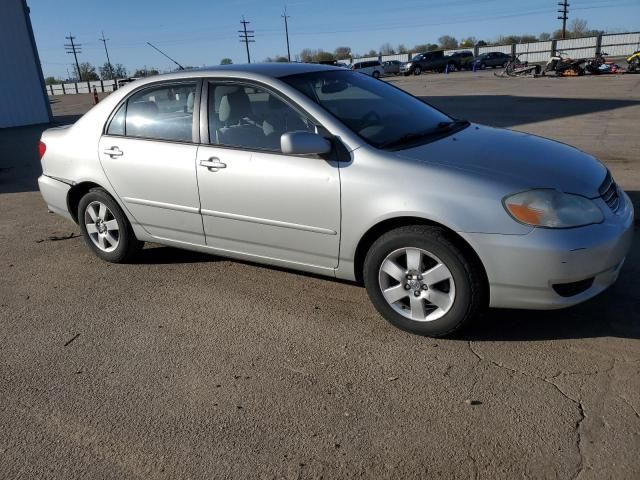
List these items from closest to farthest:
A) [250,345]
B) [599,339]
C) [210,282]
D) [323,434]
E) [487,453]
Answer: [487,453] → [323,434] → [599,339] → [250,345] → [210,282]

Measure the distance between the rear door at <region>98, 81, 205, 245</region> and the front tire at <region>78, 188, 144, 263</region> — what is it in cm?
21

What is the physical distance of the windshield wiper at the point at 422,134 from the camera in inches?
145

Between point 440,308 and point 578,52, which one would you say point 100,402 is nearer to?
point 440,308

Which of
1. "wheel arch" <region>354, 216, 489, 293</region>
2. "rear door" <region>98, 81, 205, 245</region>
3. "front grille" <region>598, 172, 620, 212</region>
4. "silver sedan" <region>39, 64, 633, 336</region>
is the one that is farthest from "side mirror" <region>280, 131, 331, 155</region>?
"front grille" <region>598, 172, 620, 212</region>

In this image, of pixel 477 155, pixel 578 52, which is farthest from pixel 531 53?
pixel 477 155

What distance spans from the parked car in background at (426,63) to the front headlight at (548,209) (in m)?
50.2

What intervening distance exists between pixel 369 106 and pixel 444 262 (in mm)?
1487

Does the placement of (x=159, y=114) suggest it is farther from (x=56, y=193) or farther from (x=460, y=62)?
(x=460, y=62)

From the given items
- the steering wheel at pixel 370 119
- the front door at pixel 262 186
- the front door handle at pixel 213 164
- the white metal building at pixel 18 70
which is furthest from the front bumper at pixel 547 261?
the white metal building at pixel 18 70

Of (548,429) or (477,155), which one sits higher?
(477,155)

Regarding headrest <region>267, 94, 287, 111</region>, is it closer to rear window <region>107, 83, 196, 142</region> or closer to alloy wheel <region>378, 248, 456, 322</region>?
rear window <region>107, 83, 196, 142</region>

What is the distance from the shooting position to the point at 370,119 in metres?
3.93

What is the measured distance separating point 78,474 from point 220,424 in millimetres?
657

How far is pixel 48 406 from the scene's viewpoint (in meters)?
3.01
